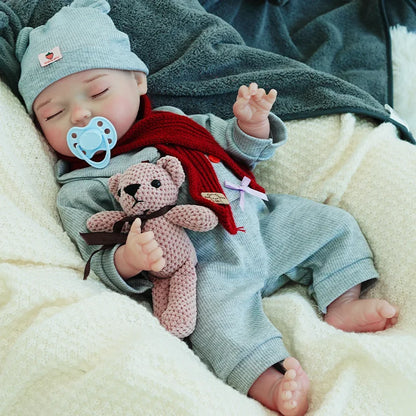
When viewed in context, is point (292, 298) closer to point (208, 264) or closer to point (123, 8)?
point (208, 264)

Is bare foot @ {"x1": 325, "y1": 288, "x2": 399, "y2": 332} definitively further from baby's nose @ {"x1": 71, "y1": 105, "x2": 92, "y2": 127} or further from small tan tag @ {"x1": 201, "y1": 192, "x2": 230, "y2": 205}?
baby's nose @ {"x1": 71, "y1": 105, "x2": 92, "y2": 127}

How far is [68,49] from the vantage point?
3.51 ft

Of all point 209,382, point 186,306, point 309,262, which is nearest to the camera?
point 209,382

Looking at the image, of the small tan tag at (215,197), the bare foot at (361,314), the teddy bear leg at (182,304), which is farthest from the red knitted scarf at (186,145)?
the bare foot at (361,314)

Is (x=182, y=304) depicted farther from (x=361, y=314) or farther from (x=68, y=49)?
(x=68, y=49)

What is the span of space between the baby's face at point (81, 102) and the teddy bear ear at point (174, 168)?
0.64 ft

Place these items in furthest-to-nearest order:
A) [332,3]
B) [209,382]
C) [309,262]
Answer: [332,3] < [309,262] < [209,382]

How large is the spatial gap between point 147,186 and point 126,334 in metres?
0.25

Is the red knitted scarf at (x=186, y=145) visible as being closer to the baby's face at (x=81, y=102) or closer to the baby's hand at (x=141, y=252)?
the baby's face at (x=81, y=102)

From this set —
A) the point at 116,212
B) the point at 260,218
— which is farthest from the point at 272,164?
the point at 116,212

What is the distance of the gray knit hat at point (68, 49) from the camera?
1.06 meters

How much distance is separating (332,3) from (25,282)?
1.34m

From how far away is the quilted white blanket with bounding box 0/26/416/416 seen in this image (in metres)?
0.72

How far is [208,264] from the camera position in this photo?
990mm
